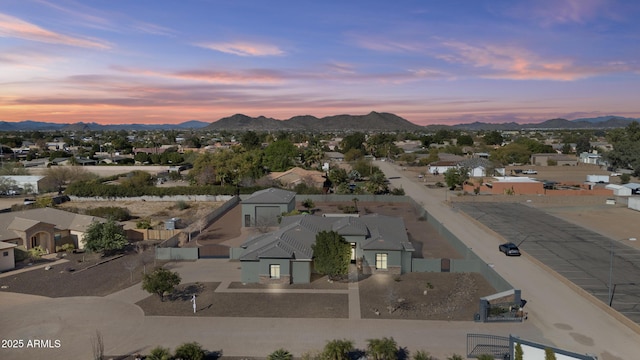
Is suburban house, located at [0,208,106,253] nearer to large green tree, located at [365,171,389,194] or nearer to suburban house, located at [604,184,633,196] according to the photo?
large green tree, located at [365,171,389,194]

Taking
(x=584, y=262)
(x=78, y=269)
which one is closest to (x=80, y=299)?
(x=78, y=269)

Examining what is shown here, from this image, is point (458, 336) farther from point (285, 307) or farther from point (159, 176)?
point (159, 176)

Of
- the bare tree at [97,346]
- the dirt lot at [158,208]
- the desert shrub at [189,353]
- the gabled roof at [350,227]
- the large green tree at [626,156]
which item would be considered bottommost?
the dirt lot at [158,208]

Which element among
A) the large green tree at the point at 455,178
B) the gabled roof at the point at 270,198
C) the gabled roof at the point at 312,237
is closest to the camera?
the gabled roof at the point at 312,237

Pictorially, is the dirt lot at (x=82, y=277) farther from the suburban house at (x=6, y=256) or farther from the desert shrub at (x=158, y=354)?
the desert shrub at (x=158, y=354)

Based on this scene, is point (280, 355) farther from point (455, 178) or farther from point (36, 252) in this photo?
point (455, 178)

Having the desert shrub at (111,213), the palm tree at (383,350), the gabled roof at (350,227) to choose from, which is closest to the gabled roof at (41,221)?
the desert shrub at (111,213)
